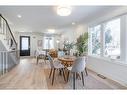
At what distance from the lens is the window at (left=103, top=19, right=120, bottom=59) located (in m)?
4.61

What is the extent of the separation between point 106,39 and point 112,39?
0.41 m

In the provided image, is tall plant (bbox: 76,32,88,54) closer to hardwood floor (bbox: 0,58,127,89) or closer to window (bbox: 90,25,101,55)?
window (bbox: 90,25,101,55)

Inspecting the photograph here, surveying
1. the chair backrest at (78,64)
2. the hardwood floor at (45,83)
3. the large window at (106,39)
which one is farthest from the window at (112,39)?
the chair backrest at (78,64)

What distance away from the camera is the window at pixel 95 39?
19.8ft

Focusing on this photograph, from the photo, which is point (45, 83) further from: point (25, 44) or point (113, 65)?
point (25, 44)

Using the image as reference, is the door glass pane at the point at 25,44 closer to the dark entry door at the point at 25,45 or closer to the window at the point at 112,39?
the dark entry door at the point at 25,45

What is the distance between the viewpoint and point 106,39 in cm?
535

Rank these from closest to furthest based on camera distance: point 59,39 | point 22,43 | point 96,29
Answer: point 96,29
point 22,43
point 59,39

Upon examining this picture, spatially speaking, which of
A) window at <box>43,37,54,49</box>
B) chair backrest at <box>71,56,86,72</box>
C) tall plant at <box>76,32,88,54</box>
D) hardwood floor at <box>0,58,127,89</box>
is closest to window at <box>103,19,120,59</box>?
hardwood floor at <box>0,58,127,89</box>
